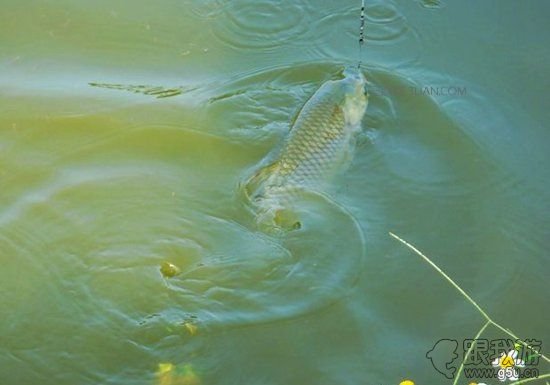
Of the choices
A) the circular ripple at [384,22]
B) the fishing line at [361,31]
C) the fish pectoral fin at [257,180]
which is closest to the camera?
the fish pectoral fin at [257,180]

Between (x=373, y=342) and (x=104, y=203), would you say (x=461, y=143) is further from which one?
(x=104, y=203)

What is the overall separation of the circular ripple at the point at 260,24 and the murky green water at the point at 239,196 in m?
0.02

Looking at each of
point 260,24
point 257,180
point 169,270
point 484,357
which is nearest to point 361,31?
point 260,24

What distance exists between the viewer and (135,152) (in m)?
4.52

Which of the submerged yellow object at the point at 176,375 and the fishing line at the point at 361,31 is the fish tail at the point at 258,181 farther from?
the fishing line at the point at 361,31

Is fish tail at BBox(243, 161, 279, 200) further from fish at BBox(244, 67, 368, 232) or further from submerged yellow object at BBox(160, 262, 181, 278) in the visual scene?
submerged yellow object at BBox(160, 262, 181, 278)

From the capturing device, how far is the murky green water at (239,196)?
11.7 feet

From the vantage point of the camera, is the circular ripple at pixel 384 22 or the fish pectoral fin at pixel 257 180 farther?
the circular ripple at pixel 384 22

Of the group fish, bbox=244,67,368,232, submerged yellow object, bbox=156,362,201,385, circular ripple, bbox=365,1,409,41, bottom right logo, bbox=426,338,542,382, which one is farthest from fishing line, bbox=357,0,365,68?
submerged yellow object, bbox=156,362,201,385

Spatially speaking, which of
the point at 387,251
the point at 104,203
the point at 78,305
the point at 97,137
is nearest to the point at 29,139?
the point at 97,137

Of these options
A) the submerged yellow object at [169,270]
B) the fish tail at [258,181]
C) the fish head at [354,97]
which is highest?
the fish head at [354,97]

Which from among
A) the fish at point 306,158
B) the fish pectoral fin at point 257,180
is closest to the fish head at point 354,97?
the fish at point 306,158

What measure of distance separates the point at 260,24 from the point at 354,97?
1088 mm

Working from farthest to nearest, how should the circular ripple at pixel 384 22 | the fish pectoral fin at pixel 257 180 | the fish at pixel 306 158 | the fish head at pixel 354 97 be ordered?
the circular ripple at pixel 384 22
the fish head at pixel 354 97
the fish pectoral fin at pixel 257 180
the fish at pixel 306 158
